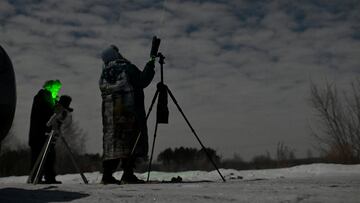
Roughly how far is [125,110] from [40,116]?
1898 millimetres

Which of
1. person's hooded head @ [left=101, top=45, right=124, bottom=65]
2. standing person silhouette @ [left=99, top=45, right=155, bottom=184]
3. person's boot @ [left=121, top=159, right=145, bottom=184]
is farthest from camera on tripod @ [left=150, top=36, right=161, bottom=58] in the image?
person's boot @ [left=121, top=159, right=145, bottom=184]

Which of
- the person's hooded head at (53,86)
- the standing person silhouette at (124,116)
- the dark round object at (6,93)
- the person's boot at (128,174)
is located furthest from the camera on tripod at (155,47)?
the dark round object at (6,93)

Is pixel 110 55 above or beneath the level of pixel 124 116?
above

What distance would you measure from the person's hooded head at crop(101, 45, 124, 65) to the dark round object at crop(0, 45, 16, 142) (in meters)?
2.79

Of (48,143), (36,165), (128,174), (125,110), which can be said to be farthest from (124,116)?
(36,165)

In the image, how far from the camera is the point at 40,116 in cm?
672

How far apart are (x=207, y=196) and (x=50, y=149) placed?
422 cm

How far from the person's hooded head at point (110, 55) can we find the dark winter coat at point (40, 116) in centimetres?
143

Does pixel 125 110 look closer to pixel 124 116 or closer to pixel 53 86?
pixel 124 116

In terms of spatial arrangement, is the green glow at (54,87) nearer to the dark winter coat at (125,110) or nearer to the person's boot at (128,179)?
the dark winter coat at (125,110)

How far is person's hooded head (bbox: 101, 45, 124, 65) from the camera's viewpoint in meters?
5.97

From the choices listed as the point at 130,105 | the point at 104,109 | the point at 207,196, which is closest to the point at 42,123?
the point at 104,109

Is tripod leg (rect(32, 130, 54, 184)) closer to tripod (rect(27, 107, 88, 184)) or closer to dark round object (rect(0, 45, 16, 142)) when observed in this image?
tripod (rect(27, 107, 88, 184))

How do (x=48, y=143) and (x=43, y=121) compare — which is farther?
(x=43, y=121)
